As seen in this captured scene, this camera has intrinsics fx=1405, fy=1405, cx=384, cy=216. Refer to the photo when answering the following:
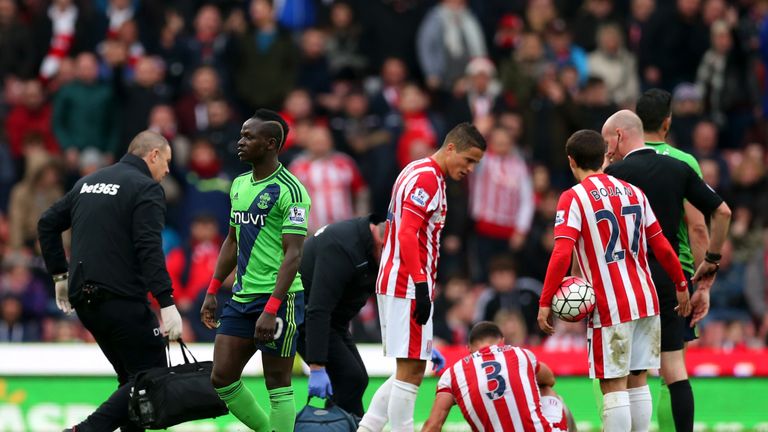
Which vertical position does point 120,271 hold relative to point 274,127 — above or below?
below

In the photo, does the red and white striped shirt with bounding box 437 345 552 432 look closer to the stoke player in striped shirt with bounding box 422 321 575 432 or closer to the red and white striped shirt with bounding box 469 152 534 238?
the stoke player in striped shirt with bounding box 422 321 575 432

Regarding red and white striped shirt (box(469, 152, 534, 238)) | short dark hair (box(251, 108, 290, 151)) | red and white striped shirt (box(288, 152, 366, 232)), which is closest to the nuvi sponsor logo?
short dark hair (box(251, 108, 290, 151))

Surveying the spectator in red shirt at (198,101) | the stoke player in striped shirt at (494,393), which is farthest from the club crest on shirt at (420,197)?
the spectator in red shirt at (198,101)

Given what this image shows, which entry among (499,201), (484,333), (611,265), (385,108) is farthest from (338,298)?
(385,108)

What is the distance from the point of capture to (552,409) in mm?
10312

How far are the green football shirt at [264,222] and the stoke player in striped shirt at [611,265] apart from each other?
180 centimetres

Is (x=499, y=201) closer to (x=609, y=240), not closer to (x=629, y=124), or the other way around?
(x=629, y=124)

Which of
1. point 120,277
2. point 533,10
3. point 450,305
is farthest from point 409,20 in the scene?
point 120,277

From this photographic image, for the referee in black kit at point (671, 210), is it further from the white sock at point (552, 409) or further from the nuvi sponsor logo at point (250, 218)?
the nuvi sponsor logo at point (250, 218)

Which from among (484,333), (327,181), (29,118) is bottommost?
(484,333)

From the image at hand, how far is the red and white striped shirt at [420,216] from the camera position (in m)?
9.88

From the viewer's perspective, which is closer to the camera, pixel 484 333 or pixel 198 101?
pixel 484 333

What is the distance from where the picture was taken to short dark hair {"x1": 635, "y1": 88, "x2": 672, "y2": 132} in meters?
10.5

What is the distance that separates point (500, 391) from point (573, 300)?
0.87 meters
